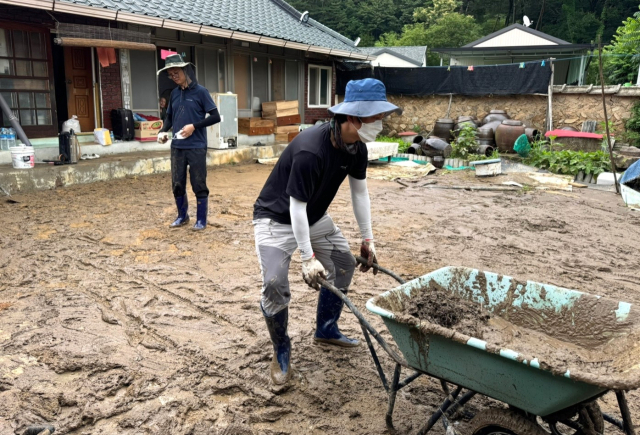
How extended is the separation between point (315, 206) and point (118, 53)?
915 centimetres

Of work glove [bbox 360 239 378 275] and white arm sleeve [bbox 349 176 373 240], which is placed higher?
white arm sleeve [bbox 349 176 373 240]

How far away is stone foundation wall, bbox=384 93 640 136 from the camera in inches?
532

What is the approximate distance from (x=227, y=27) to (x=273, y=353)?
9672mm

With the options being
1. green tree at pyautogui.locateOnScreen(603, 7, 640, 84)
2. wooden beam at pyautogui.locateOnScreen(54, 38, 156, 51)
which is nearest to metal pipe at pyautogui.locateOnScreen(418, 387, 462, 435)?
wooden beam at pyautogui.locateOnScreen(54, 38, 156, 51)

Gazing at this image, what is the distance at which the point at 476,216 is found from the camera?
24.9 ft

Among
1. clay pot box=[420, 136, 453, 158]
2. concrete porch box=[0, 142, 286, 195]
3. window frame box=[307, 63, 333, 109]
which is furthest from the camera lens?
window frame box=[307, 63, 333, 109]

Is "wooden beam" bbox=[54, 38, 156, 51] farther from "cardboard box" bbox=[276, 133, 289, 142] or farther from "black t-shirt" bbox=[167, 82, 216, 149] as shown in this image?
"cardboard box" bbox=[276, 133, 289, 142]

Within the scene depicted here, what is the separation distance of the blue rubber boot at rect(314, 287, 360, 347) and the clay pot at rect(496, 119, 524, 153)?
10.9 metres

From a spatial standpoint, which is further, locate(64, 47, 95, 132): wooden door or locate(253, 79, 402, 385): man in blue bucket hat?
locate(64, 47, 95, 132): wooden door

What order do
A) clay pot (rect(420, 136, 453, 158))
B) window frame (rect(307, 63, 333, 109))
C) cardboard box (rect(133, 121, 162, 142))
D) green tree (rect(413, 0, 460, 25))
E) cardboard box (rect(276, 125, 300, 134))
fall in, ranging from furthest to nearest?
1. green tree (rect(413, 0, 460, 25))
2. window frame (rect(307, 63, 333, 109))
3. cardboard box (rect(276, 125, 300, 134))
4. clay pot (rect(420, 136, 453, 158))
5. cardboard box (rect(133, 121, 162, 142))

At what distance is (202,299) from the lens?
168 inches

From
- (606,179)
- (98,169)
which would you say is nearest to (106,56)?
(98,169)

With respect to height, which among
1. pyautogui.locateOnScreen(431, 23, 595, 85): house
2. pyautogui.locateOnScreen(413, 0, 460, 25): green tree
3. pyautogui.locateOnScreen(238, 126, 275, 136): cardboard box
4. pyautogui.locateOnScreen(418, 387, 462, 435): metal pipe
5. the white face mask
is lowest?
pyautogui.locateOnScreen(418, 387, 462, 435): metal pipe

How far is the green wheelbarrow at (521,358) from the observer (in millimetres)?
1972
